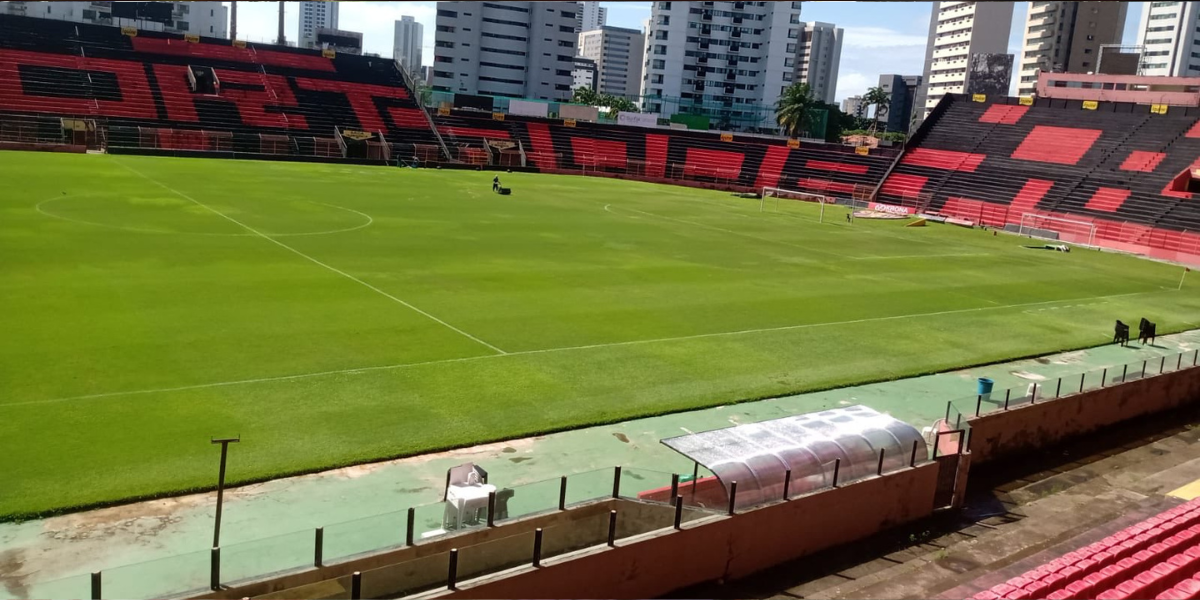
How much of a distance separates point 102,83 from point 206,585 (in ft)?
221

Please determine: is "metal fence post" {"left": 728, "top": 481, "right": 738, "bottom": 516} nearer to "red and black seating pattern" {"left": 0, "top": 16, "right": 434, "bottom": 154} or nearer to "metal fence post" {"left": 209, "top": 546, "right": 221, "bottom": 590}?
"metal fence post" {"left": 209, "top": 546, "right": 221, "bottom": 590}

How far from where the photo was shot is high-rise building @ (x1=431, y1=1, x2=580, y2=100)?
14850cm

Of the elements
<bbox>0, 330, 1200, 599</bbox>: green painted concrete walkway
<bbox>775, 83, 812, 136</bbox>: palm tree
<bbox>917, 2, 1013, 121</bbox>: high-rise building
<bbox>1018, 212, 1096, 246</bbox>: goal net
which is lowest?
<bbox>0, 330, 1200, 599</bbox>: green painted concrete walkway

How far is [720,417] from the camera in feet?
55.1

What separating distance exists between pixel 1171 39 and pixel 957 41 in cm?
4360

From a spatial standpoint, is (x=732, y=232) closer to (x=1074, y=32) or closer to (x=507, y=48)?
(x=507, y=48)

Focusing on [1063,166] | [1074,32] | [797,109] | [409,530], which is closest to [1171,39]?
[1074,32]

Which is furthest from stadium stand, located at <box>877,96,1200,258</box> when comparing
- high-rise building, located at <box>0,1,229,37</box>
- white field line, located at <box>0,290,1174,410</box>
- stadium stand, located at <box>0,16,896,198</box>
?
high-rise building, located at <box>0,1,229,37</box>

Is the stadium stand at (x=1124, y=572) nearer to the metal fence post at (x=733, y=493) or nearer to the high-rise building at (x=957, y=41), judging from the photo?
the metal fence post at (x=733, y=493)

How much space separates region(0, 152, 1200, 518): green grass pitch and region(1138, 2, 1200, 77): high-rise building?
531ft

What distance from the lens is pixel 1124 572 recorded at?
1081cm

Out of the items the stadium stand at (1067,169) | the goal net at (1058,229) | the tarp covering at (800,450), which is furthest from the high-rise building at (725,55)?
the tarp covering at (800,450)

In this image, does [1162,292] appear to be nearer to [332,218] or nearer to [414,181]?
[332,218]

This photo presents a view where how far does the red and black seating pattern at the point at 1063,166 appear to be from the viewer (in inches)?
2197
